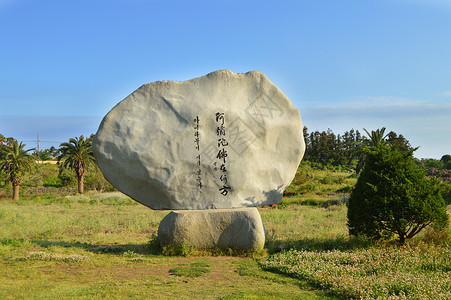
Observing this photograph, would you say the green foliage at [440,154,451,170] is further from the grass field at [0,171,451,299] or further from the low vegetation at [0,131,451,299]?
the grass field at [0,171,451,299]

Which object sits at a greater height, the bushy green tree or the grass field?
the bushy green tree

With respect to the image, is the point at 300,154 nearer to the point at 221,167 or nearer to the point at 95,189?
the point at 221,167

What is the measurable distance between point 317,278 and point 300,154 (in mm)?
4487

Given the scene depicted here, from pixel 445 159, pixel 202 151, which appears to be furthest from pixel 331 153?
pixel 202 151

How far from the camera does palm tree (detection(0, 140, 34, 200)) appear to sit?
33.3m

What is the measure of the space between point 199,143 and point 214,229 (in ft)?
7.43

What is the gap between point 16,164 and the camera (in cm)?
3362

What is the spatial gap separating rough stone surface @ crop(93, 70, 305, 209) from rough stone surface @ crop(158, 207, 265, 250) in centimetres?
48

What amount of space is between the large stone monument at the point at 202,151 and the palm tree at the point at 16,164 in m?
26.3

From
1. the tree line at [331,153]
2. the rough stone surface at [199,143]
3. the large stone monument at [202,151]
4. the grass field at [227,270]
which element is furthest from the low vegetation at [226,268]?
the tree line at [331,153]

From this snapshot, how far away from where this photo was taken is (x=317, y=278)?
25.6 ft

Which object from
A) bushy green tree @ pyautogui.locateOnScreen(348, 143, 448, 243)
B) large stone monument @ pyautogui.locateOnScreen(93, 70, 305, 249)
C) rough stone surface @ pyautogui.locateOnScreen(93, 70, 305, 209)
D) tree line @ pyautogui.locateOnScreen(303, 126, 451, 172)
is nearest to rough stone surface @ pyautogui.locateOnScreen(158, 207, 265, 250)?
large stone monument @ pyautogui.locateOnScreen(93, 70, 305, 249)

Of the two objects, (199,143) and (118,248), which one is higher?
(199,143)

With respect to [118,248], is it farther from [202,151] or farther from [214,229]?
[202,151]
